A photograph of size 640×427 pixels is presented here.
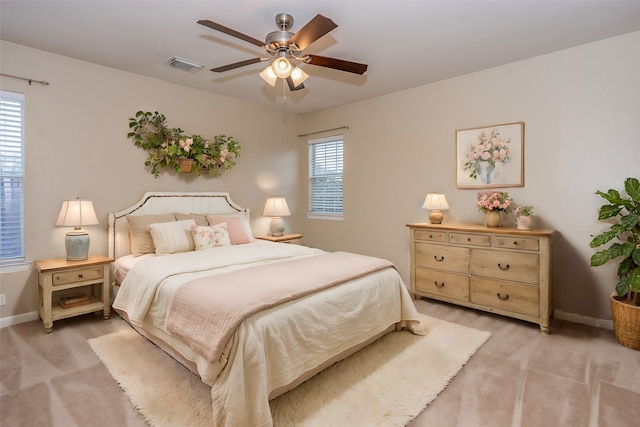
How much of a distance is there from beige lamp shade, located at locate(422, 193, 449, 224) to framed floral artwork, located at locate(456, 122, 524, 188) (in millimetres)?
283

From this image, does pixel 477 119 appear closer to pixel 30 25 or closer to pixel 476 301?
pixel 476 301

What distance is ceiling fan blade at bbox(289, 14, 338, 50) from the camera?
189 cm

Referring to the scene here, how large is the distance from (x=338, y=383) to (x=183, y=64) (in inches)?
133

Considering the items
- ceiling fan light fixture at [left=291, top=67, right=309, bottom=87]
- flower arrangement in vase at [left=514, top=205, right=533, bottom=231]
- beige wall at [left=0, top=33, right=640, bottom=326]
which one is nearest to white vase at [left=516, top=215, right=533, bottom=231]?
flower arrangement in vase at [left=514, top=205, right=533, bottom=231]

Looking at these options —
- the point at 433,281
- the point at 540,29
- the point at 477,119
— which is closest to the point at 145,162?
the point at 433,281

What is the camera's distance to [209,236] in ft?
11.5

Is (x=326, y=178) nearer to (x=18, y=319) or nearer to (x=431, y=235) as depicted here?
(x=431, y=235)

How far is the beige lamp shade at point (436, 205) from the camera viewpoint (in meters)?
3.79

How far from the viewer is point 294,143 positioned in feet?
18.4

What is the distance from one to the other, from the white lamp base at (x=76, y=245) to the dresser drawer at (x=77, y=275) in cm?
16

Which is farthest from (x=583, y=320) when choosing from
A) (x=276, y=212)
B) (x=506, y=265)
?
(x=276, y=212)

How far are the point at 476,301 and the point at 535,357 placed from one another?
88 cm

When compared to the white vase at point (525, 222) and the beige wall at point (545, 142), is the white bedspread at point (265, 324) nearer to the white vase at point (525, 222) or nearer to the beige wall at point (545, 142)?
the white vase at point (525, 222)

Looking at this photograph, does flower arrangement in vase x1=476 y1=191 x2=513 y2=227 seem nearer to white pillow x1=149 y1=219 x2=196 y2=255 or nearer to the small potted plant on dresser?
the small potted plant on dresser
